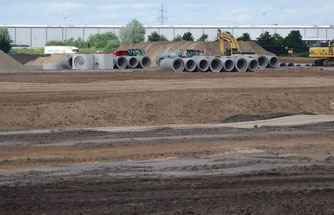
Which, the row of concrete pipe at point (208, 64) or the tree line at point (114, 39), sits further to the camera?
the tree line at point (114, 39)

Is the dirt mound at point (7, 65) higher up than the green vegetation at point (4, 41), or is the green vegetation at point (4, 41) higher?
the green vegetation at point (4, 41)

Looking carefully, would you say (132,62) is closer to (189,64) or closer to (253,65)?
(189,64)

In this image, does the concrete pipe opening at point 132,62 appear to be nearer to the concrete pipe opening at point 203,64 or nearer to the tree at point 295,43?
the concrete pipe opening at point 203,64

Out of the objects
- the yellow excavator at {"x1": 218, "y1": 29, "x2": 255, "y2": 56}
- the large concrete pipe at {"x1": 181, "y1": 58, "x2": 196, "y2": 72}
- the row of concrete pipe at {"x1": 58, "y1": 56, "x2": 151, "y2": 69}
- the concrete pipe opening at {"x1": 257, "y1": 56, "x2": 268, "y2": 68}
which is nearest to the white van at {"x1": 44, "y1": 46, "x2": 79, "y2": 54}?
the row of concrete pipe at {"x1": 58, "y1": 56, "x2": 151, "y2": 69}

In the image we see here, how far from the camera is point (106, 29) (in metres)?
125

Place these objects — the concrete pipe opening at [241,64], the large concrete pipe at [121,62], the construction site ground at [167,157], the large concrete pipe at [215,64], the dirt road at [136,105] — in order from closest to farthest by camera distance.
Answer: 1. the construction site ground at [167,157]
2. the dirt road at [136,105]
3. the large concrete pipe at [215,64]
4. the concrete pipe opening at [241,64]
5. the large concrete pipe at [121,62]

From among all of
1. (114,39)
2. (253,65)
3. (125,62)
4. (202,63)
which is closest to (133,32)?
(114,39)

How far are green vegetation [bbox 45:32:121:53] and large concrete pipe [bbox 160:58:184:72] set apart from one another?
56536mm

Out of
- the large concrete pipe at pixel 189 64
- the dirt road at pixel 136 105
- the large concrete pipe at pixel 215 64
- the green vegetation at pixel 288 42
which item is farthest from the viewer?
the green vegetation at pixel 288 42

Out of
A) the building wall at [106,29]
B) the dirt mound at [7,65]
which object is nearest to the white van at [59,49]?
the building wall at [106,29]

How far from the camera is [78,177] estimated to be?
866 centimetres

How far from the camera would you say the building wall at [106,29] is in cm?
12150

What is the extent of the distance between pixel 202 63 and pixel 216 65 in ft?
4.09

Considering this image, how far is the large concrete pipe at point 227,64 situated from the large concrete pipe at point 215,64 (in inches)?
8.9
